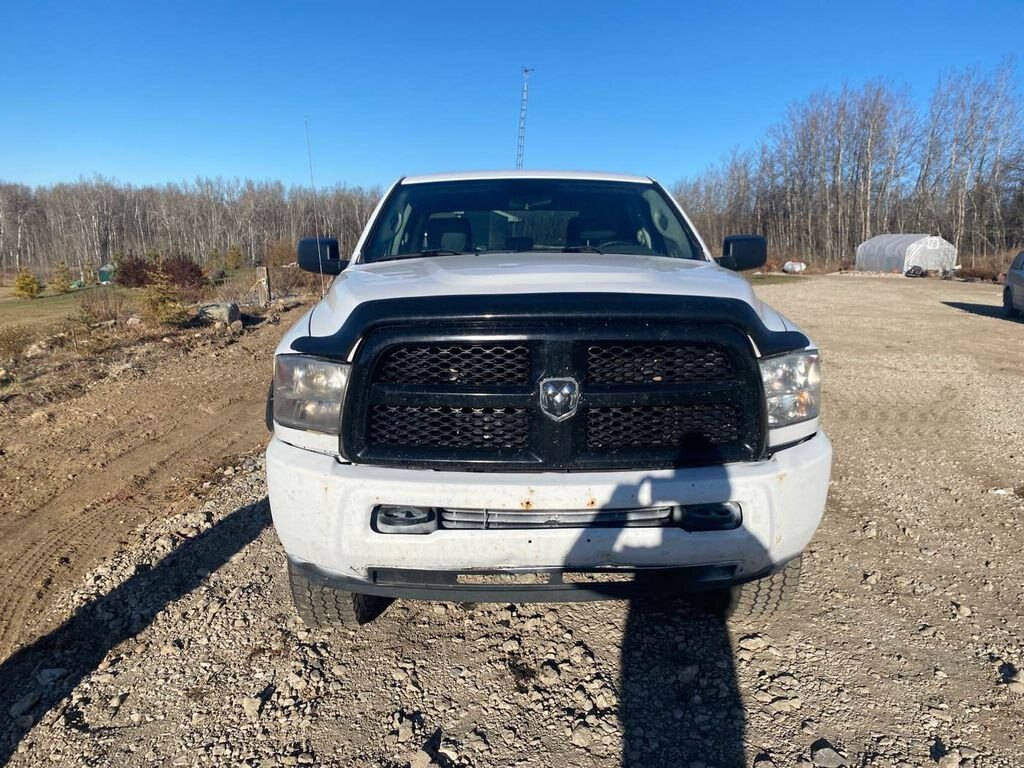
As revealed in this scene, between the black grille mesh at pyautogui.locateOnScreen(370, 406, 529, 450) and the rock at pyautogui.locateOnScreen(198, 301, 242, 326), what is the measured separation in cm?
1250

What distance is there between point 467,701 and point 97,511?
312 centimetres

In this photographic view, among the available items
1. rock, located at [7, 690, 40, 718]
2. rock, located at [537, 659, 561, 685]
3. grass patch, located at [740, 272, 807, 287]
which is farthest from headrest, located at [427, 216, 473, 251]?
grass patch, located at [740, 272, 807, 287]

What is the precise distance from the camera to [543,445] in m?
2.09

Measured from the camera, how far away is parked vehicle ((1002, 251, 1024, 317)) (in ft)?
50.9

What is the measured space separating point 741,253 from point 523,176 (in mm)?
1401

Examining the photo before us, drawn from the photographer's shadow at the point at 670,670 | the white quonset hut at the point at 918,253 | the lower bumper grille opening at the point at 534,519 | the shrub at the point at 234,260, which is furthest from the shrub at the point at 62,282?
the white quonset hut at the point at 918,253

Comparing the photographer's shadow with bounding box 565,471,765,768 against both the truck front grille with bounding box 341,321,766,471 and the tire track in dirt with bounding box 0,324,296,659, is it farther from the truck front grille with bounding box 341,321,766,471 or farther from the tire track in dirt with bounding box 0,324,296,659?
the tire track in dirt with bounding box 0,324,296,659

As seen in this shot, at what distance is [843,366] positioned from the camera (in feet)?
31.8

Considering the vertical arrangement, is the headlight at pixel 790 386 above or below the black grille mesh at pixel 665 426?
above

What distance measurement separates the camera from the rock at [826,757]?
80.5 inches

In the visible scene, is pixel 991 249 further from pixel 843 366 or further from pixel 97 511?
pixel 97 511

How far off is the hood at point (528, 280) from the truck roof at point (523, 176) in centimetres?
121

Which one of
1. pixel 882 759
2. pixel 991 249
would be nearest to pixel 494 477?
pixel 882 759

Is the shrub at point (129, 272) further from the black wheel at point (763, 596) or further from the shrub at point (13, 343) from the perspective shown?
the black wheel at point (763, 596)
